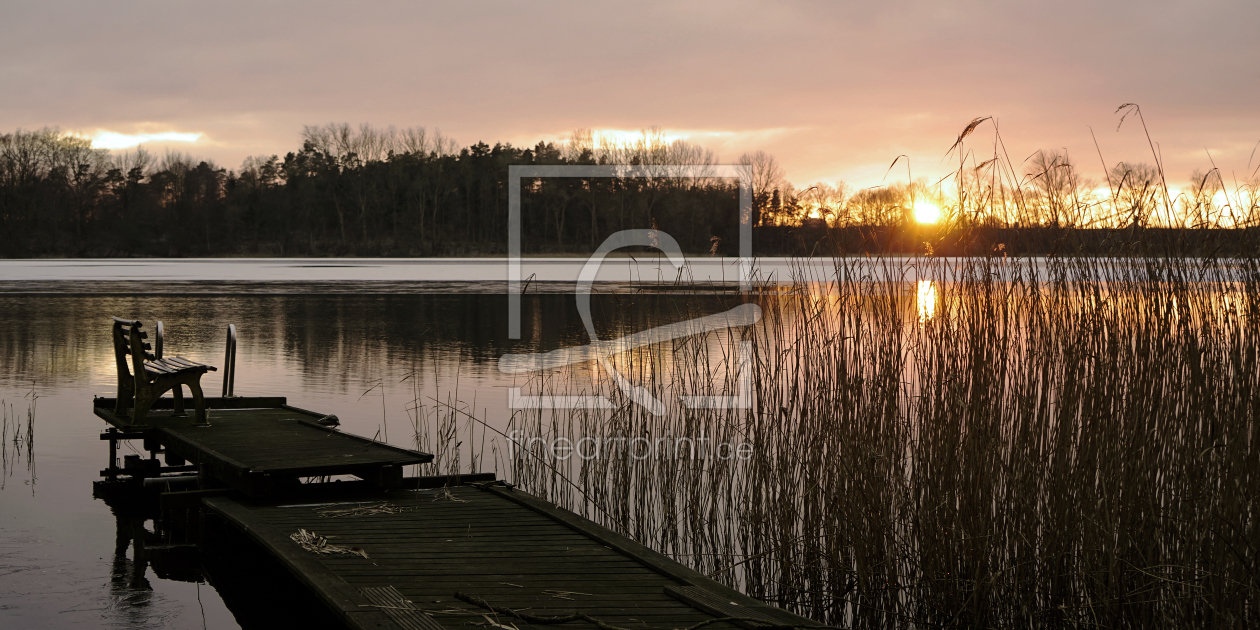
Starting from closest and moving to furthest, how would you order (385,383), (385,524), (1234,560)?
(1234,560) → (385,524) → (385,383)

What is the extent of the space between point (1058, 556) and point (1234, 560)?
2.06 ft

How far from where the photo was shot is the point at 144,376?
6.96m

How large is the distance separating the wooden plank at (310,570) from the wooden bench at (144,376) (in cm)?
172

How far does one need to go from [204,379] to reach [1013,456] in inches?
424

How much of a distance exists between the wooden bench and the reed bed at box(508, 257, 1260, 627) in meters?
3.50

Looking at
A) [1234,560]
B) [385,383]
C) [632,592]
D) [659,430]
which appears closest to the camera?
[1234,560]

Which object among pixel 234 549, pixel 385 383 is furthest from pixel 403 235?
pixel 234 549

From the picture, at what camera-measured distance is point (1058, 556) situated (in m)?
4.11

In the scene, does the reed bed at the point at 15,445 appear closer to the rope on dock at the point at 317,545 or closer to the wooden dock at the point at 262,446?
the wooden dock at the point at 262,446

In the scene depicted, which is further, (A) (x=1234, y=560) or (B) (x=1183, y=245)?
(B) (x=1183, y=245)

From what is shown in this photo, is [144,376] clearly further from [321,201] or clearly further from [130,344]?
[321,201]

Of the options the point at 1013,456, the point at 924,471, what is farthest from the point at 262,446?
the point at 1013,456

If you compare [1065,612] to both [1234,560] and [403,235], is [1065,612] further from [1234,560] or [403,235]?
[403,235]

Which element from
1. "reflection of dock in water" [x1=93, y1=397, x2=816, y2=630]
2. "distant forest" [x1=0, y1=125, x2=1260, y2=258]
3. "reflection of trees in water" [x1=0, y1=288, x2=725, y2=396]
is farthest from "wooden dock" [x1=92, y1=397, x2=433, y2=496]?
"distant forest" [x1=0, y1=125, x2=1260, y2=258]
